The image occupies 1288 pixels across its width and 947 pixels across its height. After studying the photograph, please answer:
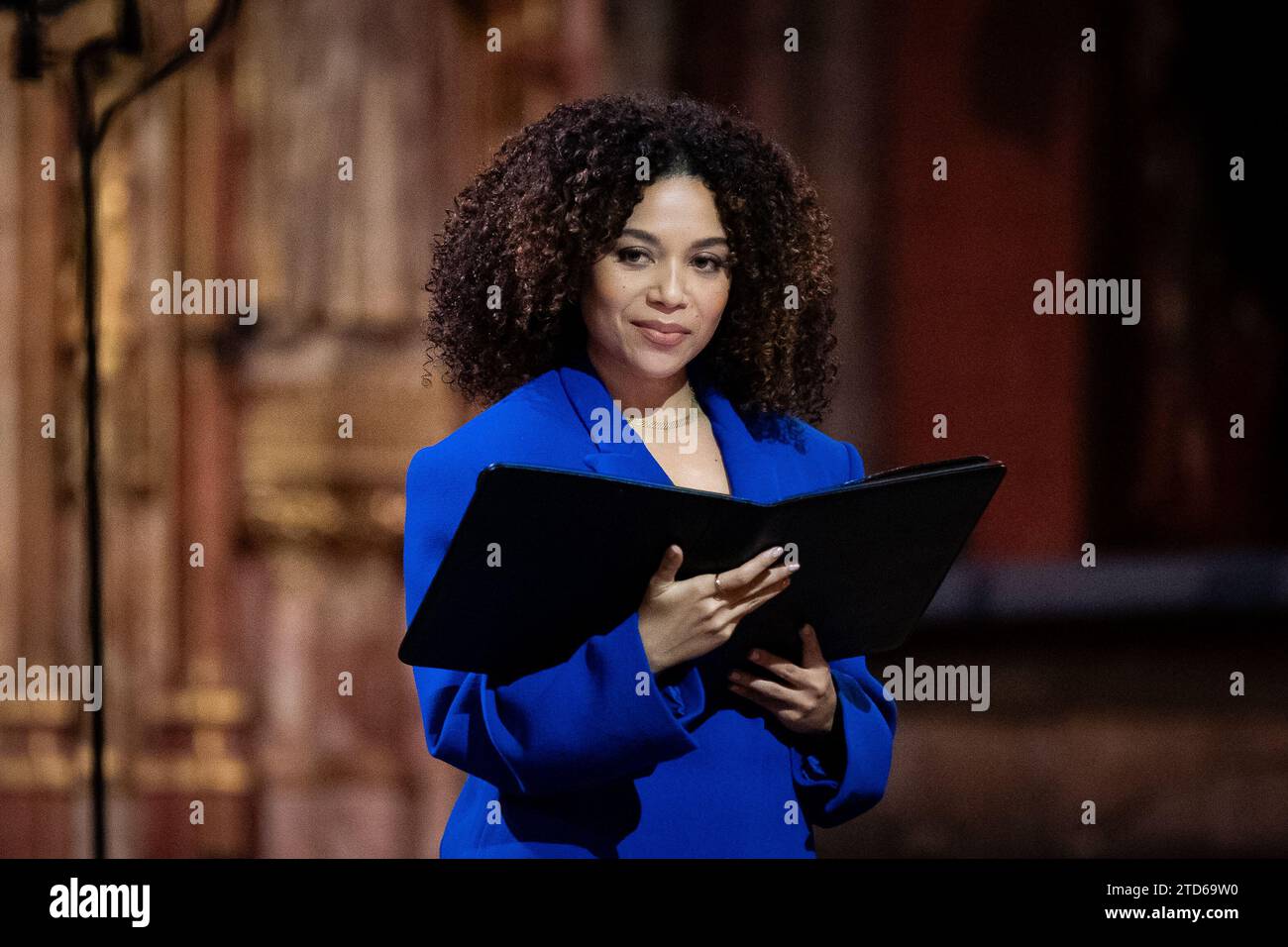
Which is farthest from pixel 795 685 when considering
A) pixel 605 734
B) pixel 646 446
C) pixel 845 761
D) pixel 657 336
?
pixel 657 336

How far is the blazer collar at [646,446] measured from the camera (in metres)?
1.96

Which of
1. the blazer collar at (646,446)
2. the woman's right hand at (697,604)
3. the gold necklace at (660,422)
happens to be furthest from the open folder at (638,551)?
the gold necklace at (660,422)

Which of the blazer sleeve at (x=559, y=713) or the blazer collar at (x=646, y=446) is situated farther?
the blazer collar at (x=646, y=446)

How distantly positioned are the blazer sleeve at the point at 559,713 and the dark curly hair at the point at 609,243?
29cm

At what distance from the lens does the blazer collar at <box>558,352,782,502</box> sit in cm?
196

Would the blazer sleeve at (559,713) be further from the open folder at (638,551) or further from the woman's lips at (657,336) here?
the woman's lips at (657,336)

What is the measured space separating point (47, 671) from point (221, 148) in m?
1.51

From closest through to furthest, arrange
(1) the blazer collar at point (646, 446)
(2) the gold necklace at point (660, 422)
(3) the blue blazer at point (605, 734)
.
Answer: (3) the blue blazer at point (605, 734) < (1) the blazer collar at point (646, 446) < (2) the gold necklace at point (660, 422)

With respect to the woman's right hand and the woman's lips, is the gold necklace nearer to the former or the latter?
the woman's lips

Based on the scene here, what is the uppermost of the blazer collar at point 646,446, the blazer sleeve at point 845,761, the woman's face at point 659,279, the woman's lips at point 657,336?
the woman's face at point 659,279

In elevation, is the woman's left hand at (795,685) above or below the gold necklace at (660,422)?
below

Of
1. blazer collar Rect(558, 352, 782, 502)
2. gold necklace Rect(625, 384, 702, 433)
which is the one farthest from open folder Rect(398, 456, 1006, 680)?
gold necklace Rect(625, 384, 702, 433)
